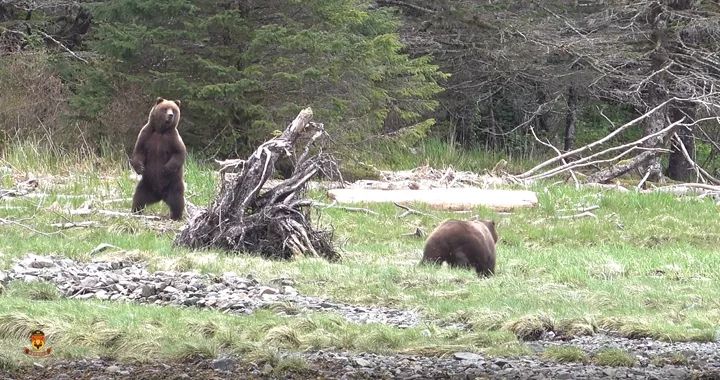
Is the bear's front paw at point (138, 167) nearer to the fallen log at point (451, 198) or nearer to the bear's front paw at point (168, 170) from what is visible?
the bear's front paw at point (168, 170)

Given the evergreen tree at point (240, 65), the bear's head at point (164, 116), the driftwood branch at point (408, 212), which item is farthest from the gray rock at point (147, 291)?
the evergreen tree at point (240, 65)

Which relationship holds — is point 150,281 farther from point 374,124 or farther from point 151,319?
point 374,124

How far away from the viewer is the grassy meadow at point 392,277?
775 cm

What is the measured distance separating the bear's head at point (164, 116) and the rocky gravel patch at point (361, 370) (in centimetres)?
864

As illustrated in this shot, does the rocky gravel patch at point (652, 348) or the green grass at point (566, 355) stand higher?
the green grass at point (566, 355)

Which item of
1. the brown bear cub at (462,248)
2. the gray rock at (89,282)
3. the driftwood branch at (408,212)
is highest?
the gray rock at (89,282)

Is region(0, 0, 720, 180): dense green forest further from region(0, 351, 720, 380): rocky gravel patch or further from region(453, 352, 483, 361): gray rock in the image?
region(0, 351, 720, 380): rocky gravel patch

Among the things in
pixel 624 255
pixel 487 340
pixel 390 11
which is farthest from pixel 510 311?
pixel 390 11

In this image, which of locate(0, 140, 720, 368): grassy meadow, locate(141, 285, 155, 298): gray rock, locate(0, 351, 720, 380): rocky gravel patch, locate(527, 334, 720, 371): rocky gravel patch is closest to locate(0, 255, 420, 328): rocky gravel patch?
locate(141, 285, 155, 298): gray rock

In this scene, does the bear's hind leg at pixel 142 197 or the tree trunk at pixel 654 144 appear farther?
the tree trunk at pixel 654 144

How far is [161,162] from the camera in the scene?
15555mm

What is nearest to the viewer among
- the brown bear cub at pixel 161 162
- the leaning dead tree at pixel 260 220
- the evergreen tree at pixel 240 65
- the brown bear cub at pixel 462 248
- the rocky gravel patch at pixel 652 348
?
the rocky gravel patch at pixel 652 348

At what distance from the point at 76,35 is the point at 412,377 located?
26.4 meters

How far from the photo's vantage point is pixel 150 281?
32.8 feet
